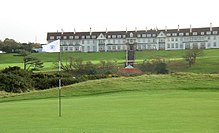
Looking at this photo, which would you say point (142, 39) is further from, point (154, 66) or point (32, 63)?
point (154, 66)

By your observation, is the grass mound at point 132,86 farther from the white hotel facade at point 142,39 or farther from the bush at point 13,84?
the white hotel facade at point 142,39

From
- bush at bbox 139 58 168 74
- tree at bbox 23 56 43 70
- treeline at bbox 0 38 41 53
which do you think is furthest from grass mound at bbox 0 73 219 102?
treeline at bbox 0 38 41 53

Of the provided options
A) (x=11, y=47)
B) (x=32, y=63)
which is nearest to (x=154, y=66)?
(x=32, y=63)

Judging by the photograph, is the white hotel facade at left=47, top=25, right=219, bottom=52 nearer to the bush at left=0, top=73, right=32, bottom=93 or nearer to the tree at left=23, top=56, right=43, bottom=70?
the tree at left=23, top=56, right=43, bottom=70

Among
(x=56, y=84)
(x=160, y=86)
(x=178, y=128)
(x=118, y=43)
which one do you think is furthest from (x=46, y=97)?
(x=118, y=43)

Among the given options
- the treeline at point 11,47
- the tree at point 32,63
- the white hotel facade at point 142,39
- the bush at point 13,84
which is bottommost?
the bush at point 13,84

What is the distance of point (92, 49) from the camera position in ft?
581

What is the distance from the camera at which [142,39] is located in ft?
568

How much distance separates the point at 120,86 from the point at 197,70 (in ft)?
182

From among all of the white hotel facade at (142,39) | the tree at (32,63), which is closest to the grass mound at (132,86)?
the tree at (32,63)

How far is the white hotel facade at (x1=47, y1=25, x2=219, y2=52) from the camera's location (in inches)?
6560

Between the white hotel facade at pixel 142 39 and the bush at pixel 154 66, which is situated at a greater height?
the white hotel facade at pixel 142 39

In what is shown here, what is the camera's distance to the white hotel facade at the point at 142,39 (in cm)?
16662

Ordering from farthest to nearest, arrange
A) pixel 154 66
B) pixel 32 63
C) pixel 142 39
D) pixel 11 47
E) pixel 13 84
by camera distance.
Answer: pixel 142 39 → pixel 11 47 → pixel 32 63 → pixel 154 66 → pixel 13 84
